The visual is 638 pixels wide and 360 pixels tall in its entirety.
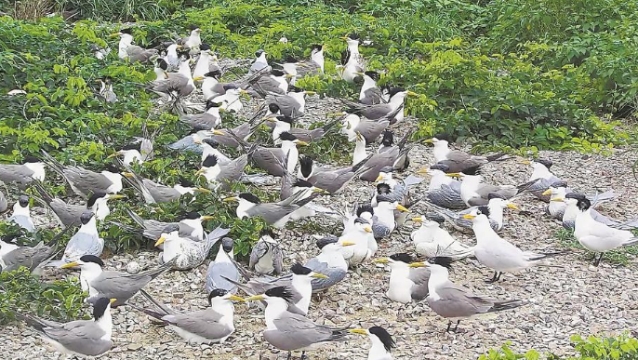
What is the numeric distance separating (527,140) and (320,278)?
160 inches

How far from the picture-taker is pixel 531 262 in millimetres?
7461

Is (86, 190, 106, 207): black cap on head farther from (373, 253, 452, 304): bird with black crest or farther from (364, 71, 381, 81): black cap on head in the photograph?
(364, 71, 381, 81): black cap on head

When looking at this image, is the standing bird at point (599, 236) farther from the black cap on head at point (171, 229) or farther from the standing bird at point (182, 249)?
the black cap on head at point (171, 229)

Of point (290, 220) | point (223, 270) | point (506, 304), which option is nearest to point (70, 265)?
point (223, 270)

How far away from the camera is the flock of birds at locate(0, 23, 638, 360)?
6480mm

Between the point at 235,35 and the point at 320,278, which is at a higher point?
the point at 320,278

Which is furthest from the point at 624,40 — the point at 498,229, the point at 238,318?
the point at 238,318

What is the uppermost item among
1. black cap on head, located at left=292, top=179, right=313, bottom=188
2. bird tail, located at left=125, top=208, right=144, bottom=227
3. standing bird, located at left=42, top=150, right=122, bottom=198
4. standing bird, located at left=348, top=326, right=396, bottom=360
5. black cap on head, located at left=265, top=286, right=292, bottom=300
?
standing bird, located at left=348, top=326, right=396, bottom=360

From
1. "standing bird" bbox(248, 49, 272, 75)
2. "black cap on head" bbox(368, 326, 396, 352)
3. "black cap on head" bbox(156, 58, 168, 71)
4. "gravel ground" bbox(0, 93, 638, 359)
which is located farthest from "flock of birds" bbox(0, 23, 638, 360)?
"standing bird" bbox(248, 49, 272, 75)

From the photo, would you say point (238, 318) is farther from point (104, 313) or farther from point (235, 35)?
point (235, 35)

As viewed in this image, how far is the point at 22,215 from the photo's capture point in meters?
7.82

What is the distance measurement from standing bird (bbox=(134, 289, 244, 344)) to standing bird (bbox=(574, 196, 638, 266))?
9.35 ft

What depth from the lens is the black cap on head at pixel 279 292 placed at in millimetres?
6520

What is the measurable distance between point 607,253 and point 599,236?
0.91 feet
